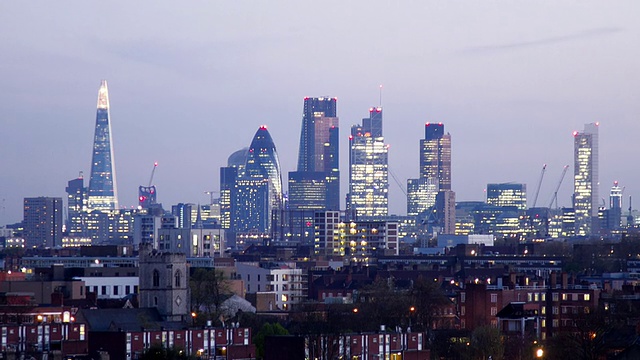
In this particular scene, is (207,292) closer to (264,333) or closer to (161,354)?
(264,333)

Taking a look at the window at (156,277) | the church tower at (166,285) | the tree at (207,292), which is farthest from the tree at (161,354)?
the tree at (207,292)

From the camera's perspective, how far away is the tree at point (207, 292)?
107 meters

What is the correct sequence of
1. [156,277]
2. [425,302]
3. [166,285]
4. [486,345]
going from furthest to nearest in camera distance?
[425,302] < [156,277] < [166,285] < [486,345]

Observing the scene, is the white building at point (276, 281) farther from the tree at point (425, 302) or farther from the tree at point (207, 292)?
the tree at point (425, 302)

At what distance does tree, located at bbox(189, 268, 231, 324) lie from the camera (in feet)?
353

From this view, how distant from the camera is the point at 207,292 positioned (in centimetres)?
11069

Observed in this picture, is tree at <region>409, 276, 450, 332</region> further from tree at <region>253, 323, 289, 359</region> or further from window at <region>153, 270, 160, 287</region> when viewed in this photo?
window at <region>153, 270, 160, 287</region>

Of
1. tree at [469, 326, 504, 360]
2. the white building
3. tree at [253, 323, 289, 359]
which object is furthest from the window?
the white building

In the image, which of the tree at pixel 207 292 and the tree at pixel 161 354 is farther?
the tree at pixel 207 292

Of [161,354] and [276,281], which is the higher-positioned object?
[276,281]

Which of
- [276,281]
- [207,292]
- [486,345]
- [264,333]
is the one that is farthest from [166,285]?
[276,281]

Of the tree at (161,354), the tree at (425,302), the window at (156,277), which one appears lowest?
the tree at (161,354)

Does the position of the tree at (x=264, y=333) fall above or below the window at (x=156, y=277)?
below

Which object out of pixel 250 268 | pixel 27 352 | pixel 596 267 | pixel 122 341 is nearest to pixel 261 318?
pixel 122 341
